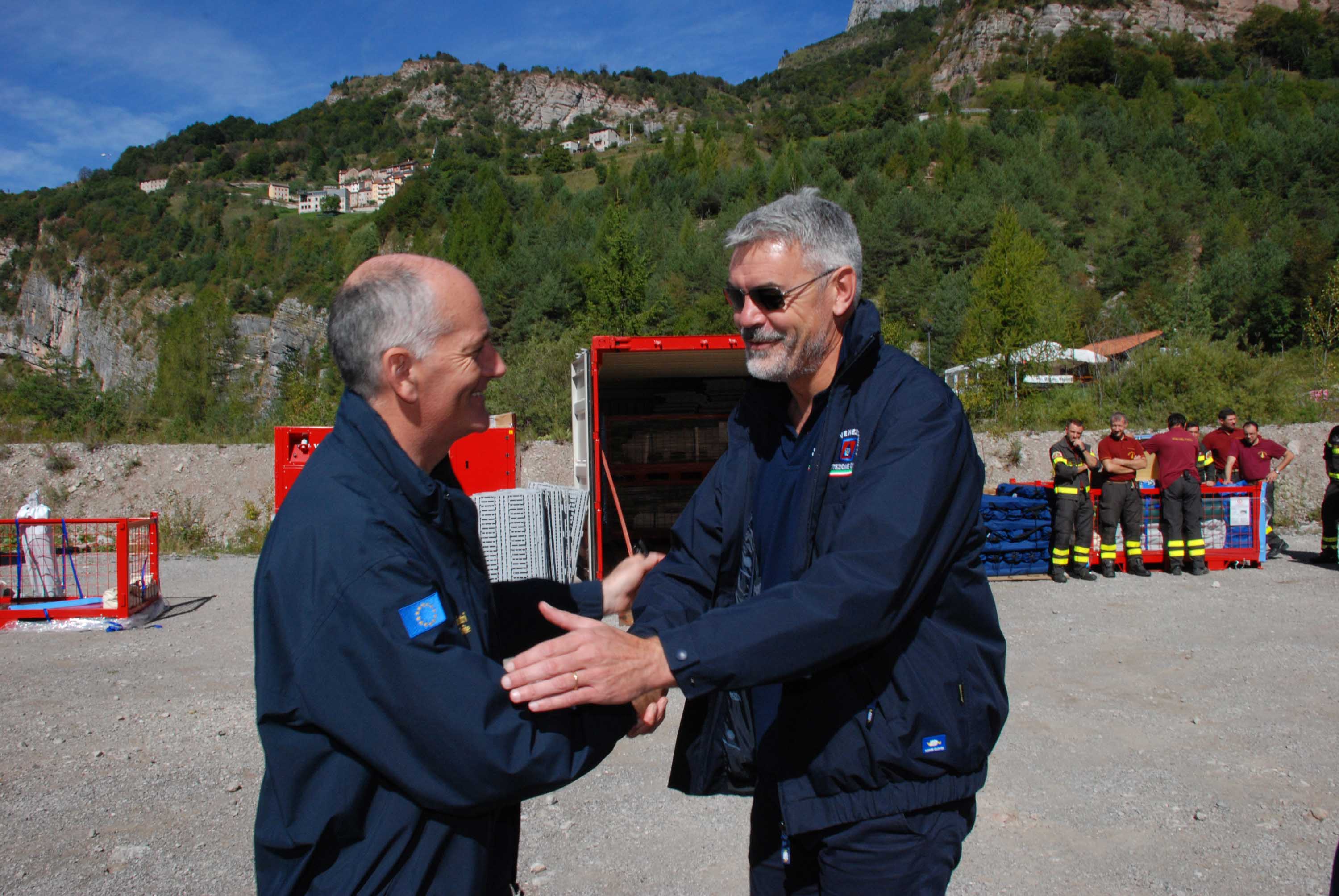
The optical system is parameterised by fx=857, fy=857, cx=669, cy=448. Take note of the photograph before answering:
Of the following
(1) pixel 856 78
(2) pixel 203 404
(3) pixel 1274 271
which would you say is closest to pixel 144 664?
(2) pixel 203 404

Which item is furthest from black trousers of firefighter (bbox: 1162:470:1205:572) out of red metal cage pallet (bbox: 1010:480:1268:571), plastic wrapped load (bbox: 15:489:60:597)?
plastic wrapped load (bbox: 15:489:60:597)

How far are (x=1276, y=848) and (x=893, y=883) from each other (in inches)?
137

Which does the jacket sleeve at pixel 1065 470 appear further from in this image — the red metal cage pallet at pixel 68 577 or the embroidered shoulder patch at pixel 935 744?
the red metal cage pallet at pixel 68 577

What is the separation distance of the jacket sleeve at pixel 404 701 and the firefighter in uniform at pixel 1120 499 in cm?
1145

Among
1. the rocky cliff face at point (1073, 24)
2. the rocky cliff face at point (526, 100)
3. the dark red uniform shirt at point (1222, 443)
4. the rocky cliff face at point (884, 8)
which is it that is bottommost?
the dark red uniform shirt at point (1222, 443)

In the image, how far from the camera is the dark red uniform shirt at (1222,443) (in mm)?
13062

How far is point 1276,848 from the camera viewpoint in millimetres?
4086

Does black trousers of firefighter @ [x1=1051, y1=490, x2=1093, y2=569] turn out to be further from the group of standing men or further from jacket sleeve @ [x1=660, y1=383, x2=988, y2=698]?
jacket sleeve @ [x1=660, y1=383, x2=988, y2=698]

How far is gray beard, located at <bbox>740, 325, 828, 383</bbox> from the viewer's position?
215cm

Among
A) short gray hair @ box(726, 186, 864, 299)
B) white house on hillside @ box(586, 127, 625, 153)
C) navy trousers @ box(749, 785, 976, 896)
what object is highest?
white house on hillside @ box(586, 127, 625, 153)

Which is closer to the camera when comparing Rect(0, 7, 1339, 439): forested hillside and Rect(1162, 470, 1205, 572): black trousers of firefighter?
Rect(1162, 470, 1205, 572): black trousers of firefighter

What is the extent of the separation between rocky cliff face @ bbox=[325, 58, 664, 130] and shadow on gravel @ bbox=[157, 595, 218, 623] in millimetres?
176339

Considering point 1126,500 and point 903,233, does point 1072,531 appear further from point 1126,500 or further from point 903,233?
point 903,233

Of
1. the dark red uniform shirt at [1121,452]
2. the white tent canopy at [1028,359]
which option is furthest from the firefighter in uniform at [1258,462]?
the white tent canopy at [1028,359]
